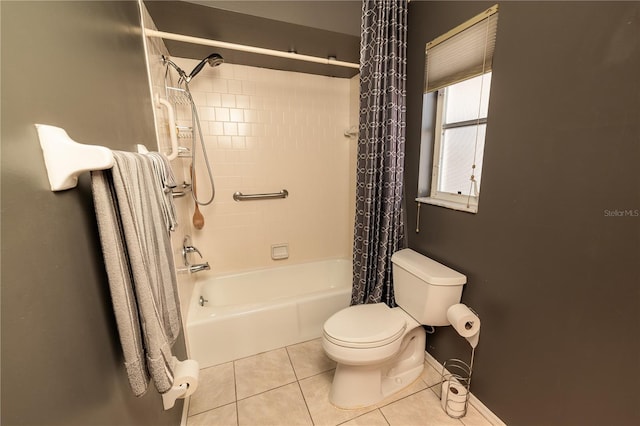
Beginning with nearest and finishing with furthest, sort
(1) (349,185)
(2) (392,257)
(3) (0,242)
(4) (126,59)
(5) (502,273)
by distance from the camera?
(3) (0,242), (4) (126,59), (5) (502,273), (2) (392,257), (1) (349,185)

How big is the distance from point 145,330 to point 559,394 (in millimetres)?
1541

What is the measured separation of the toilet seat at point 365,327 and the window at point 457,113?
2.38 feet

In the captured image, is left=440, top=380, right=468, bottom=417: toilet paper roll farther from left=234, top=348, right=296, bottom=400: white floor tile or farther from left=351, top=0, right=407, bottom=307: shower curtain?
left=234, top=348, right=296, bottom=400: white floor tile

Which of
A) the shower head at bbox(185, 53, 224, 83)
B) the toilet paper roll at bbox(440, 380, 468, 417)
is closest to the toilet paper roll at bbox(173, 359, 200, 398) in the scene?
the toilet paper roll at bbox(440, 380, 468, 417)

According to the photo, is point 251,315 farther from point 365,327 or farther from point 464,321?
point 464,321

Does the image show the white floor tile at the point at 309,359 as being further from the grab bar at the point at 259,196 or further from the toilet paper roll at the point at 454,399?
the grab bar at the point at 259,196

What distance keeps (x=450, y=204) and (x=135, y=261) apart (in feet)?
4.84

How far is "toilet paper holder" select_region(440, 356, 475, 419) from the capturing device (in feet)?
4.46

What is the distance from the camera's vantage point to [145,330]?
25.1 inches

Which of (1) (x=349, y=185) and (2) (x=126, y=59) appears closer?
(2) (x=126, y=59)

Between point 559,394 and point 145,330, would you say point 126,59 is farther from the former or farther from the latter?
point 559,394

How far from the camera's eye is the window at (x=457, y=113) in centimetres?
126

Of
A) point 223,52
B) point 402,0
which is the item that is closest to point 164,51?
point 223,52

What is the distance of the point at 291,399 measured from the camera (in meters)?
Answer: 1.48
